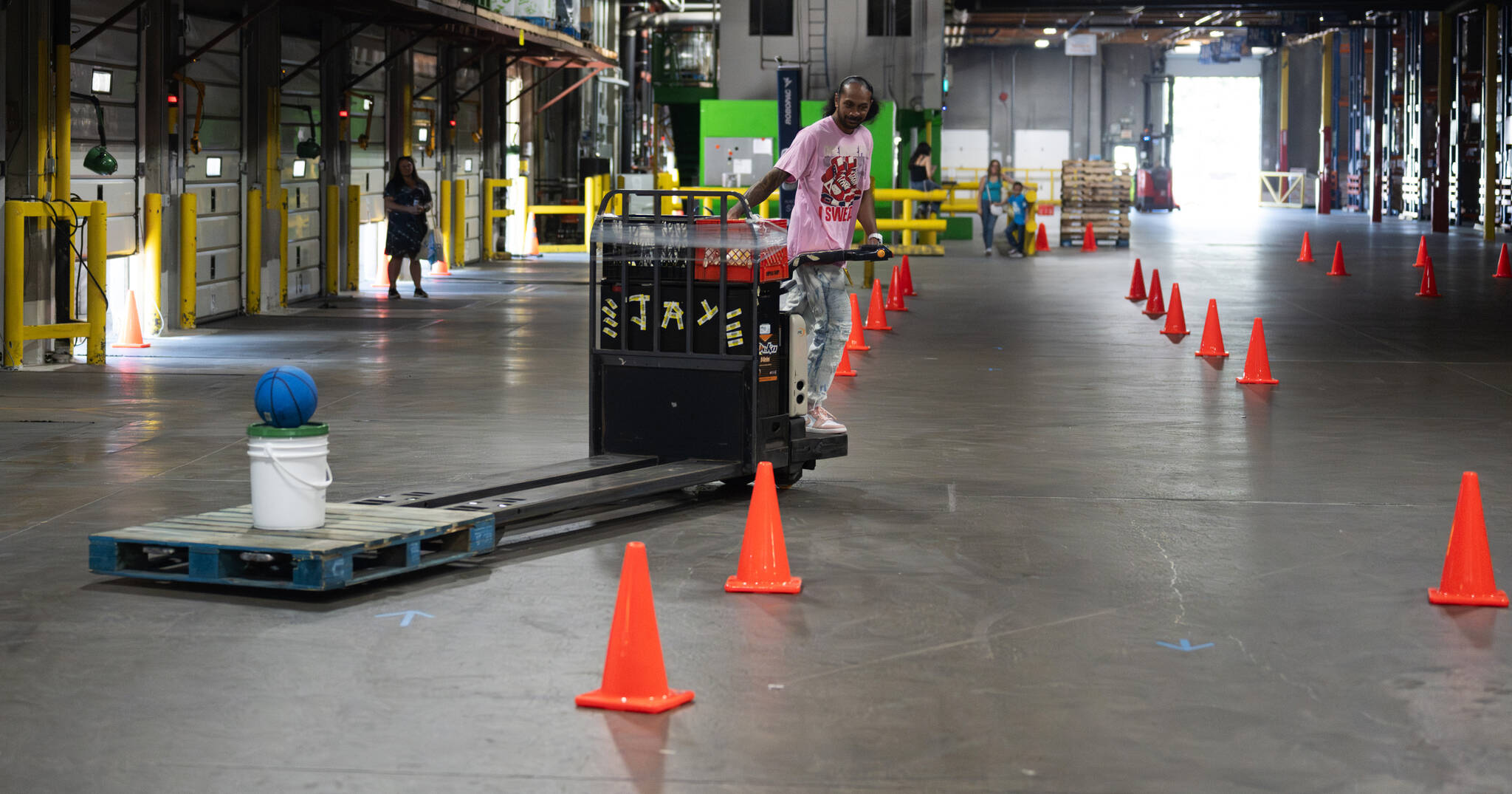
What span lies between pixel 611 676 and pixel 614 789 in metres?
0.72

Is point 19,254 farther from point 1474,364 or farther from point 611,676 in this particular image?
point 1474,364

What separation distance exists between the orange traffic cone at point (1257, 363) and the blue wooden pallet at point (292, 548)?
831cm

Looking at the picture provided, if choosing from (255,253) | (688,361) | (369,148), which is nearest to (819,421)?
(688,361)

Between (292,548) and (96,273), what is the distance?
8874 millimetres

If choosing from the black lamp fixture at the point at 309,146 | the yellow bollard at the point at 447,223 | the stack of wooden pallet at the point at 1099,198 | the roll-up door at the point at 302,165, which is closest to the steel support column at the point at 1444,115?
the stack of wooden pallet at the point at 1099,198

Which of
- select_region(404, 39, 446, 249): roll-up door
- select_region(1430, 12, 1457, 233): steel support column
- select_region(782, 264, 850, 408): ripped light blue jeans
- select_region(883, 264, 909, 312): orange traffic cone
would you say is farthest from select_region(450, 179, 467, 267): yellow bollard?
select_region(1430, 12, 1457, 233): steel support column

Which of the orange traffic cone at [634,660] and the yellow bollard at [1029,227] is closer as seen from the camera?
the orange traffic cone at [634,660]

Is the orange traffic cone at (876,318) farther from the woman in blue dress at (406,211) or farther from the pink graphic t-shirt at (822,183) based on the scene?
the pink graphic t-shirt at (822,183)

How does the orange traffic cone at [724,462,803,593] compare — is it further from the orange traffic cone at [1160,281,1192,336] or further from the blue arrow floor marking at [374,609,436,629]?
the orange traffic cone at [1160,281,1192,336]

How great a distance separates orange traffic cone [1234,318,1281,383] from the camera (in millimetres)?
13445

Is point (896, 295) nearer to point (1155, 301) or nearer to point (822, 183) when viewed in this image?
point (1155, 301)

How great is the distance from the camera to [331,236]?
22.0 m

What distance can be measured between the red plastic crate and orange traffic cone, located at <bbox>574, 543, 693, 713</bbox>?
333 cm

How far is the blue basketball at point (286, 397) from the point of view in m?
6.41
